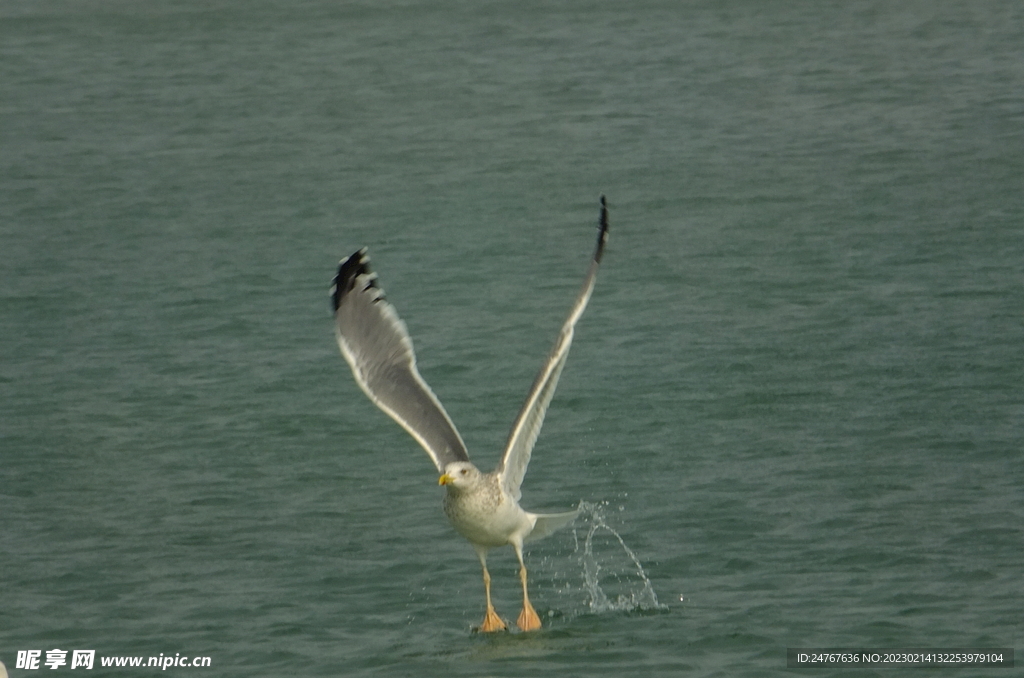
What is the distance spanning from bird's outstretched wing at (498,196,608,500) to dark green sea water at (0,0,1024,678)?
0.89m

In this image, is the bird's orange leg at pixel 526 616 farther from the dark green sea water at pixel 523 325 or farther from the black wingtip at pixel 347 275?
the black wingtip at pixel 347 275

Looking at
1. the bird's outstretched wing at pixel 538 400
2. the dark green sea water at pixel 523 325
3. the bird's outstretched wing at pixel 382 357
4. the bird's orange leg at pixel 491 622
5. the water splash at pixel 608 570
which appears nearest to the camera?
the bird's outstretched wing at pixel 538 400

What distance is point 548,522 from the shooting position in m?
10.4

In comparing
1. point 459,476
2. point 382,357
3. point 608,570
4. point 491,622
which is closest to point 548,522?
point 491,622

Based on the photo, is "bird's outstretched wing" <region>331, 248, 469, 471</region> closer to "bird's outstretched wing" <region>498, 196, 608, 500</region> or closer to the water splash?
"bird's outstretched wing" <region>498, 196, 608, 500</region>

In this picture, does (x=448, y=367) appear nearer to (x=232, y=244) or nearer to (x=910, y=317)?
(x=910, y=317)

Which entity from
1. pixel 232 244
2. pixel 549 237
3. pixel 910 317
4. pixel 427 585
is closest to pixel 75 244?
pixel 232 244

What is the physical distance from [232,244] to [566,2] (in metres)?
12.9

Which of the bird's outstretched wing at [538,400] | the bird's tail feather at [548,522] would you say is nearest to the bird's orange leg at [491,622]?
the bird's tail feather at [548,522]

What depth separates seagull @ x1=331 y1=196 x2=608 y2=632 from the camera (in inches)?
392

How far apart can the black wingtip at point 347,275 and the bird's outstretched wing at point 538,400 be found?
1.28 metres

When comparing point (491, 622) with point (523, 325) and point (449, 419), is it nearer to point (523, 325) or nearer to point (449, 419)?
point (449, 419)

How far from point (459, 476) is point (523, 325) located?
26.5ft

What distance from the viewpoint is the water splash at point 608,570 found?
425 inches
